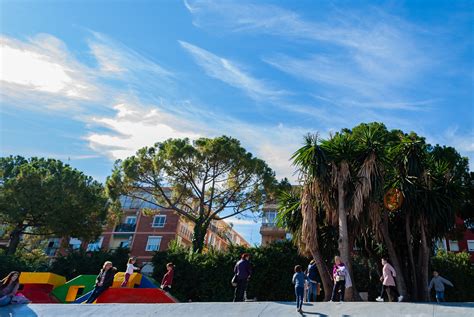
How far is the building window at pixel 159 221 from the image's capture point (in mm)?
43781

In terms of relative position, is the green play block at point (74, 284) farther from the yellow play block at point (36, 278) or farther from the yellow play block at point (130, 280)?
the yellow play block at point (130, 280)

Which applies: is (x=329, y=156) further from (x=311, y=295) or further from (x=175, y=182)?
(x=175, y=182)

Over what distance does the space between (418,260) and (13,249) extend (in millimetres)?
26233

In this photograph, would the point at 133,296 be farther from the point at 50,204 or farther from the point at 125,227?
the point at 125,227

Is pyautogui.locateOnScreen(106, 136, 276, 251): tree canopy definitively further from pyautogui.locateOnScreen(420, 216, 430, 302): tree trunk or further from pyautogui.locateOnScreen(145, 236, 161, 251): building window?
pyautogui.locateOnScreen(145, 236, 161, 251): building window

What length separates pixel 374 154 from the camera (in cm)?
1341

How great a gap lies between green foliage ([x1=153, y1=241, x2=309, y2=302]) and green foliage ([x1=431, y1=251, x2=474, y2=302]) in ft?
24.2

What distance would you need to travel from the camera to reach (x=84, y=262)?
23031 millimetres

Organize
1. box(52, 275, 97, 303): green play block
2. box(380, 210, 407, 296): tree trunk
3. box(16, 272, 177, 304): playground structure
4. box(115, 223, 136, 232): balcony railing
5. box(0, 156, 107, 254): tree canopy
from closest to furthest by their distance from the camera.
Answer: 1. box(380, 210, 407, 296): tree trunk
2. box(16, 272, 177, 304): playground structure
3. box(52, 275, 97, 303): green play block
4. box(0, 156, 107, 254): tree canopy
5. box(115, 223, 136, 232): balcony railing

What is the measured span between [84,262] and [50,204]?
5269 millimetres

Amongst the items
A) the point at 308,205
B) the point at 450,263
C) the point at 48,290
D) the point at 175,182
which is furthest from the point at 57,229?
the point at 450,263

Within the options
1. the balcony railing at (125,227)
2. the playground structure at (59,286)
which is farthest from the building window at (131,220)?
the playground structure at (59,286)

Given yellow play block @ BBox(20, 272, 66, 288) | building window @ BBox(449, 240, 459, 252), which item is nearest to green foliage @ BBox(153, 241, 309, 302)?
yellow play block @ BBox(20, 272, 66, 288)

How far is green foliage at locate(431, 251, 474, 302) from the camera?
18.6m
